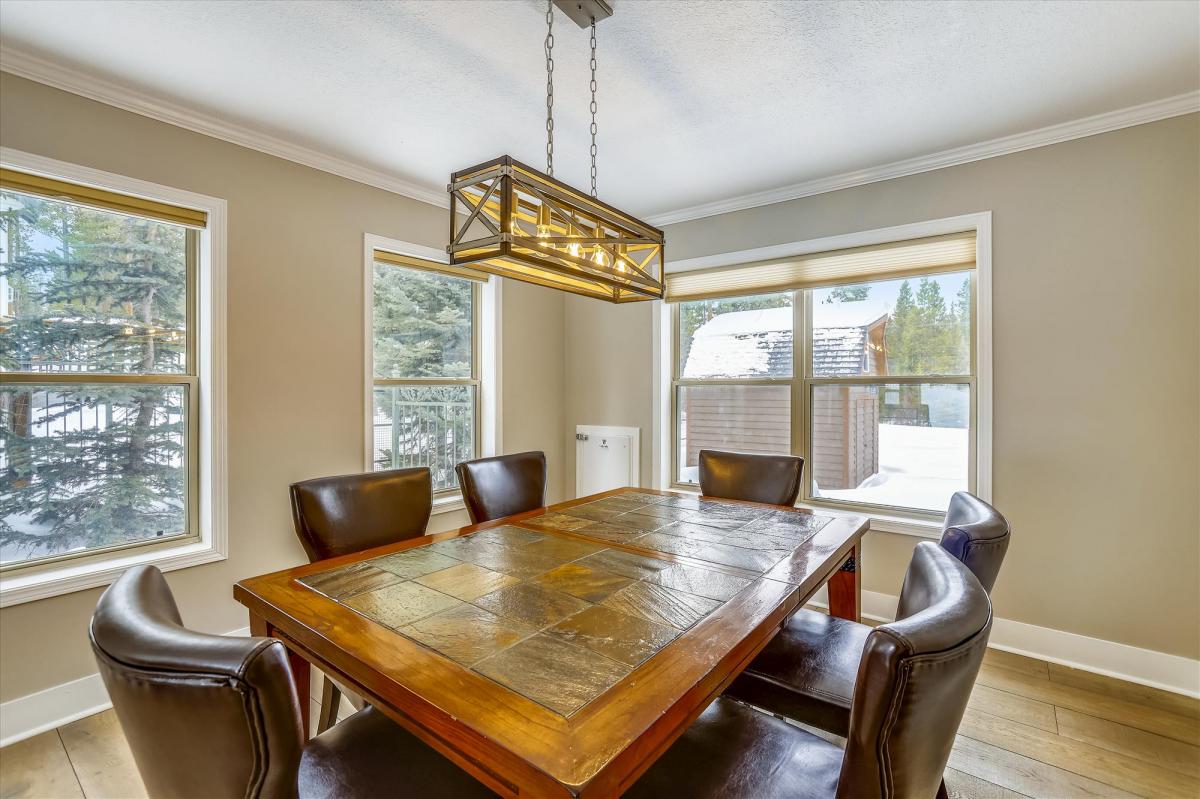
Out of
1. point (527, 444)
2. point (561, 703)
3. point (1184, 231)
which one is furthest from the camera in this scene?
point (527, 444)

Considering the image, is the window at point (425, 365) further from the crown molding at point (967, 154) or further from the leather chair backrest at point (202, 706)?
the leather chair backrest at point (202, 706)

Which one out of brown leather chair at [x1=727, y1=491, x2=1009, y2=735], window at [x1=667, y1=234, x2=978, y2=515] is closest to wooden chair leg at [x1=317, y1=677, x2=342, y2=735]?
brown leather chair at [x1=727, y1=491, x2=1009, y2=735]

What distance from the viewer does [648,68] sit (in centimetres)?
210

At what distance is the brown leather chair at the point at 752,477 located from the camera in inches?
103

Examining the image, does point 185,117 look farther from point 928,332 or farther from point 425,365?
point 928,332

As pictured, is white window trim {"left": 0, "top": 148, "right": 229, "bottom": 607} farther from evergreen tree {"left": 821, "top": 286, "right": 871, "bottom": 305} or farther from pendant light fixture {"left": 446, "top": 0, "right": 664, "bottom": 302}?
evergreen tree {"left": 821, "top": 286, "right": 871, "bottom": 305}

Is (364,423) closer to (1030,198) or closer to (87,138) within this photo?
(87,138)

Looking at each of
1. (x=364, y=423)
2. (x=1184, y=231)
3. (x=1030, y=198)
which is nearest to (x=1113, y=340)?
(x=1184, y=231)

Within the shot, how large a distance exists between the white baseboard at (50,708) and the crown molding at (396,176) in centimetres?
229

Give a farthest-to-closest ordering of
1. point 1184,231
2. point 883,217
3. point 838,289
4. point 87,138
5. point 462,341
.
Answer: point 462,341, point 838,289, point 883,217, point 1184,231, point 87,138

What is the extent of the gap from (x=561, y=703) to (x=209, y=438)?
2.40m

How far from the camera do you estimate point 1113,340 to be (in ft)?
8.06

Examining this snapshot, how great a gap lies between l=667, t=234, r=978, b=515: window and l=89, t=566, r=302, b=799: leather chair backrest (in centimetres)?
314

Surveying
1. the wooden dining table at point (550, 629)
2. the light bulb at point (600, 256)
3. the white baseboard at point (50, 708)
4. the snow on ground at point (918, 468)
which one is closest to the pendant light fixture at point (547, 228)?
the light bulb at point (600, 256)
